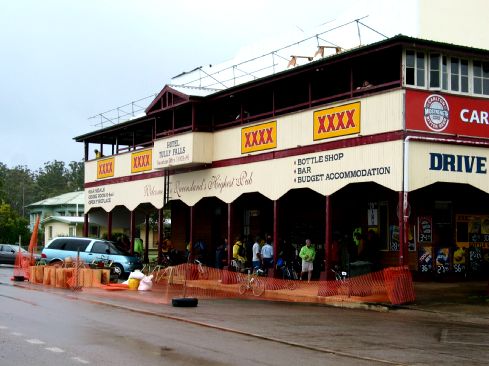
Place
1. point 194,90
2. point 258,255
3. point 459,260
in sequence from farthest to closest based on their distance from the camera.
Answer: point 194,90, point 258,255, point 459,260

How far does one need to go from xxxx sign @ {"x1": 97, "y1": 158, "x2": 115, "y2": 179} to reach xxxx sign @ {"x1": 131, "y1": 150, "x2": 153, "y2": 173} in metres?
2.90

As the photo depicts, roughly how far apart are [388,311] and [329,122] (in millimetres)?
6831

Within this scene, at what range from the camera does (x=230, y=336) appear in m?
12.6

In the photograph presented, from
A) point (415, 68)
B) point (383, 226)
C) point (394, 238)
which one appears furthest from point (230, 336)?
point (383, 226)

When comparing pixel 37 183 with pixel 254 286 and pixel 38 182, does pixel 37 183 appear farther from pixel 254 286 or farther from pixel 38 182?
pixel 254 286

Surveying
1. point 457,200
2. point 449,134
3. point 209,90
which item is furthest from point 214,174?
point 449,134

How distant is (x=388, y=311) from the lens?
18.8m

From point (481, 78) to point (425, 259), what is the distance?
6.75m

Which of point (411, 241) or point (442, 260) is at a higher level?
point (411, 241)

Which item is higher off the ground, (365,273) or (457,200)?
(457,200)

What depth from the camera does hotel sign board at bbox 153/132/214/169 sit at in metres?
29.4

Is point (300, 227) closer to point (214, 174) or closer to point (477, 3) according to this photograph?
point (214, 174)

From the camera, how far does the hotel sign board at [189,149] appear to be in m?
29.4

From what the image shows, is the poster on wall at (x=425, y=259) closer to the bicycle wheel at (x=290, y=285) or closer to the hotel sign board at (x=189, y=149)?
the bicycle wheel at (x=290, y=285)
